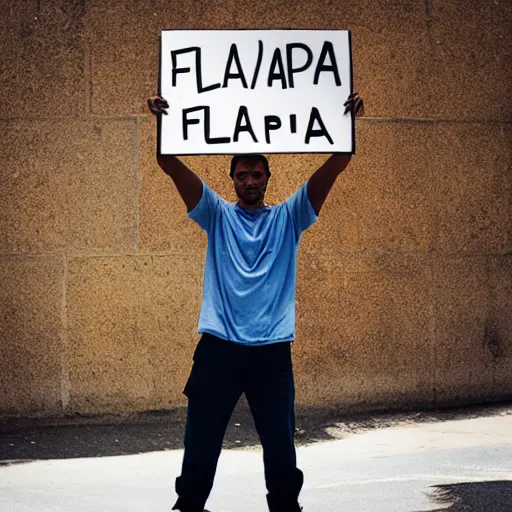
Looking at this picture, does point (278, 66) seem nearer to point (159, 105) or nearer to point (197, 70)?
point (197, 70)

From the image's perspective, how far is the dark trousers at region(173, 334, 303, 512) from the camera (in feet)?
13.9

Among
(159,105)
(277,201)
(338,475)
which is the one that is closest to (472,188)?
(277,201)

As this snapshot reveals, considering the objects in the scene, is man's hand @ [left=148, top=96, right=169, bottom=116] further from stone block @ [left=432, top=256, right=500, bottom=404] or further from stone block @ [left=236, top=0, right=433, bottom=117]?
stone block @ [left=432, top=256, right=500, bottom=404]

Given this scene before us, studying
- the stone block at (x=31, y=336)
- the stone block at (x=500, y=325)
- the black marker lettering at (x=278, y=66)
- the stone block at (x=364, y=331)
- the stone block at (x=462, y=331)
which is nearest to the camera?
the black marker lettering at (x=278, y=66)

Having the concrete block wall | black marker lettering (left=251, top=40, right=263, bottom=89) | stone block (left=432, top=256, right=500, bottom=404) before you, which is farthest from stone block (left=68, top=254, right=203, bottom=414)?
black marker lettering (left=251, top=40, right=263, bottom=89)

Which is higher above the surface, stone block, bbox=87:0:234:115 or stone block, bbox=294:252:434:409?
stone block, bbox=87:0:234:115

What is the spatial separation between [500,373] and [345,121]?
3.89m

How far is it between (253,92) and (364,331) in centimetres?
339

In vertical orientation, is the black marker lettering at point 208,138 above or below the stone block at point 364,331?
above

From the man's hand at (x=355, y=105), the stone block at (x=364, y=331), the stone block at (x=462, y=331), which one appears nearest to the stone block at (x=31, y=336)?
the stone block at (x=364, y=331)

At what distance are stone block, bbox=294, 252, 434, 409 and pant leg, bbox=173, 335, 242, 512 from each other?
10.6 feet

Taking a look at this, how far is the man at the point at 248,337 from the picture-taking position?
167 inches

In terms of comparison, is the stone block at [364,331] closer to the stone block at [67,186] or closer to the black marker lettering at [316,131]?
the stone block at [67,186]

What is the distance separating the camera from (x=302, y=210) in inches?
175
